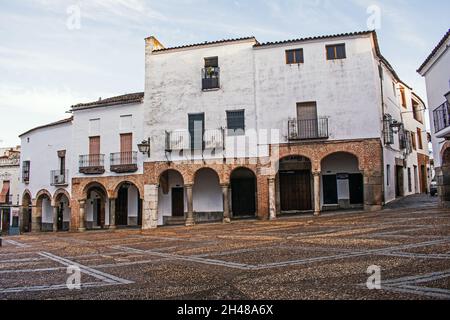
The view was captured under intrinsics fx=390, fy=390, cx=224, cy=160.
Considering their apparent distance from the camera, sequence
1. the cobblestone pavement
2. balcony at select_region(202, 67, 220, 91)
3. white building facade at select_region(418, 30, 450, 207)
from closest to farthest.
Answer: the cobblestone pavement
white building facade at select_region(418, 30, 450, 207)
balcony at select_region(202, 67, 220, 91)

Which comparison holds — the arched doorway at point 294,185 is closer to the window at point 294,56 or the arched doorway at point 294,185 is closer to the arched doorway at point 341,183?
the arched doorway at point 341,183

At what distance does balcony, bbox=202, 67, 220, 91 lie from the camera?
20031 millimetres

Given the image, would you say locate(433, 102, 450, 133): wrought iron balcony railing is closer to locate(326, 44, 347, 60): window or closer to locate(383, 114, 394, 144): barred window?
locate(383, 114, 394, 144): barred window

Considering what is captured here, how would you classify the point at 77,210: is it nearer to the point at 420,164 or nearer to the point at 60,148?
the point at 60,148

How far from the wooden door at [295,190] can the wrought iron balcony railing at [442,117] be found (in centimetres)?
656

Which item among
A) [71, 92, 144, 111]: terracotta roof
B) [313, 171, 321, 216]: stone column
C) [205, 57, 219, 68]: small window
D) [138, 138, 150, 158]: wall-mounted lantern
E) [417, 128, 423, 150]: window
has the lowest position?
[313, 171, 321, 216]: stone column

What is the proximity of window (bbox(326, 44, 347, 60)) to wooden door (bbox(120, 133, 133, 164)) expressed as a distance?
11476 millimetres

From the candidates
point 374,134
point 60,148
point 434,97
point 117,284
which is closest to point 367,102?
point 374,134

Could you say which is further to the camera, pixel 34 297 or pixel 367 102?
pixel 367 102

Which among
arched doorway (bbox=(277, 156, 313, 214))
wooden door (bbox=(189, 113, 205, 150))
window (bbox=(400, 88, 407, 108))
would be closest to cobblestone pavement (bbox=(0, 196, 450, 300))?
arched doorway (bbox=(277, 156, 313, 214))

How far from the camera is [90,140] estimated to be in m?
23.1

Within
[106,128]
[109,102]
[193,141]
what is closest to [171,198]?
[193,141]

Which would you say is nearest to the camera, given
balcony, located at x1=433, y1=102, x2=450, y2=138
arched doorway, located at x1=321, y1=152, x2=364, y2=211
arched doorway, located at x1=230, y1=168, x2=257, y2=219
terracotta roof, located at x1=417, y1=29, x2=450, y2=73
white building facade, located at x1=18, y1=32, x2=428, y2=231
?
balcony, located at x1=433, y1=102, x2=450, y2=138

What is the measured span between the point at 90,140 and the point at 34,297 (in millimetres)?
18825
